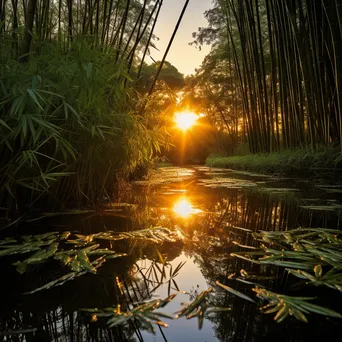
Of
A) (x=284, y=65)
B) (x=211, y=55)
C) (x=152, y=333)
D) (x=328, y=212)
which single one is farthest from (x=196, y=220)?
(x=211, y=55)

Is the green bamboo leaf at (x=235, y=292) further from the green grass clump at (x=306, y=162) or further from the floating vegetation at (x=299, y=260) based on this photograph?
the green grass clump at (x=306, y=162)

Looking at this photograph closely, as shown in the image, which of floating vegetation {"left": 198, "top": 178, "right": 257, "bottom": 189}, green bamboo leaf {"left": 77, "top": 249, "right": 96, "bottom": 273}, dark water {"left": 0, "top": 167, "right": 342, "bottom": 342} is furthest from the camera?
floating vegetation {"left": 198, "top": 178, "right": 257, "bottom": 189}

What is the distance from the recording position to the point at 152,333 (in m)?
0.45

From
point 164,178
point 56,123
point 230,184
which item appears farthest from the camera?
point 164,178

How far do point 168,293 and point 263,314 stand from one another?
0.65 ft

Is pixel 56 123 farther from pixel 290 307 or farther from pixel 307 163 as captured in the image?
pixel 307 163

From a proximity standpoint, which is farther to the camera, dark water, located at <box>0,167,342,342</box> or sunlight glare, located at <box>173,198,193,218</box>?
sunlight glare, located at <box>173,198,193,218</box>

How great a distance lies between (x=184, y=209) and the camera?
1.69 metres

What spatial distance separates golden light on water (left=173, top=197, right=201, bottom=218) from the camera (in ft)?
5.03

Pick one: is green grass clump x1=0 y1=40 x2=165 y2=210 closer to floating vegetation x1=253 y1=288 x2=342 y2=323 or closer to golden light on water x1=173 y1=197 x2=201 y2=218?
golden light on water x1=173 y1=197 x2=201 y2=218

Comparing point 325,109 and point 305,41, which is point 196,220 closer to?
point 325,109

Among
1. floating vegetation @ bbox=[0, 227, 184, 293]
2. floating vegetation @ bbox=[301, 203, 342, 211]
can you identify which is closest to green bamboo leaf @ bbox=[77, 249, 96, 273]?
floating vegetation @ bbox=[0, 227, 184, 293]

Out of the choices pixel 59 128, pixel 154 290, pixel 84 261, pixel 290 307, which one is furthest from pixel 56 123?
pixel 290 307

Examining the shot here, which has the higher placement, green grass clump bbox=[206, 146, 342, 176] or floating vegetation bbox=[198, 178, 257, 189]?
green grass clump bbox=[206, 146, 342, 176]
